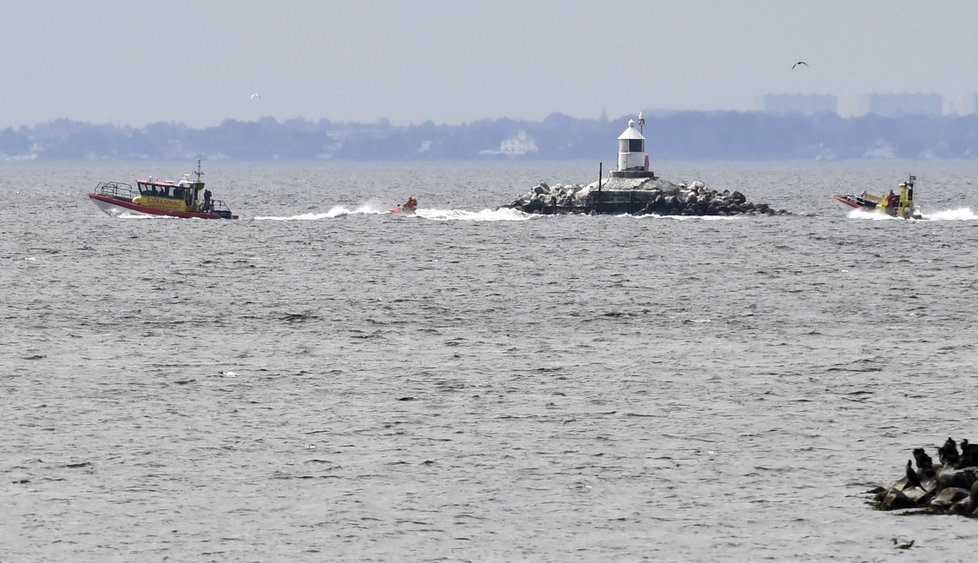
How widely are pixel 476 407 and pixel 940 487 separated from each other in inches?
458

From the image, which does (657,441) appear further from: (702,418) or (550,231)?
(550,231)

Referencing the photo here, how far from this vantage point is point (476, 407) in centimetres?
3158

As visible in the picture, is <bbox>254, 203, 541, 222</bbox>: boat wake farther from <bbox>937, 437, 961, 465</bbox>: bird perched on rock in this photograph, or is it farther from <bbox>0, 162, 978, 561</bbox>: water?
<bbox>937, 437, 961, 465</bbox>: bird perched on rock

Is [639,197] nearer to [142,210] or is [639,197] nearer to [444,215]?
[444,215]

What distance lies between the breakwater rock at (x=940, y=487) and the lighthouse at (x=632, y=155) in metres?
84.0

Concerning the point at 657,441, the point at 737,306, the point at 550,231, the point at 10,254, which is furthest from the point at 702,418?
the point at 550,231

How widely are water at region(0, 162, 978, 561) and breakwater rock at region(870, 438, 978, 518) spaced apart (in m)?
0.34

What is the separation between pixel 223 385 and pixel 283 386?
144 centimetres

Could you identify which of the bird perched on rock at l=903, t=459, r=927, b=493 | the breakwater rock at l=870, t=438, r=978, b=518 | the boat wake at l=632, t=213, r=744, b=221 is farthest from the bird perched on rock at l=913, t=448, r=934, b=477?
the boat wake at l=632, t=213, r=744, b=221

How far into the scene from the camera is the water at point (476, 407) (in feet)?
71.0

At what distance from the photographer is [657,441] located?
2791cm

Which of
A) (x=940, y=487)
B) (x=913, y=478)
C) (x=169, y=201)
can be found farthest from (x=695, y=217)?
(x=940, y=487)

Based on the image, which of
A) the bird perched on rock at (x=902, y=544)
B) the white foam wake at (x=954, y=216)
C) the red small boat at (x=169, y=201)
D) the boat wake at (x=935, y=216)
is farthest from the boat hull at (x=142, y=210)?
the bird perched on rock at (x=902, y=544)

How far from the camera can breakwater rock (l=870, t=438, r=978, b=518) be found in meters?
22.1
